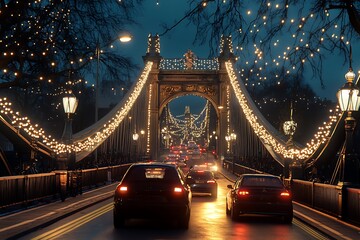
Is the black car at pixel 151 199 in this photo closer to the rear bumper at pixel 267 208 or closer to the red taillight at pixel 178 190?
the red taillight at pixel 178 190

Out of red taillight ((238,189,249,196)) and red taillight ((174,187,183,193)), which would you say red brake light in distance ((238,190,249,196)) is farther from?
red taillight ((174,187,183,193))

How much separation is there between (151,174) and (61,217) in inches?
130

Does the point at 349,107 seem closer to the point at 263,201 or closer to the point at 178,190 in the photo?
the point at 263,201

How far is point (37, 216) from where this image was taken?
18.1 m

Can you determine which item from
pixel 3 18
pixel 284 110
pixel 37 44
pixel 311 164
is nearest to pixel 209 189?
pixel 311 164

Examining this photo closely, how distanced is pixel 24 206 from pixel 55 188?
4.26m

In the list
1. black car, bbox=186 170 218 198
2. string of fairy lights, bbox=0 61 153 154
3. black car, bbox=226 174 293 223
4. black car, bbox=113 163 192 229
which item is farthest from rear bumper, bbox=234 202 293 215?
black car, bbox=186 170 218 198

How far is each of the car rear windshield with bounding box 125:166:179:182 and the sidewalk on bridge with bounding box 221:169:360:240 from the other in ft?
12.1

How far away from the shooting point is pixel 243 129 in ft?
206

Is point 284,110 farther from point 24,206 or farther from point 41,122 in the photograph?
point 24,206

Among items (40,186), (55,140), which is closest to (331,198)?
(40,186)

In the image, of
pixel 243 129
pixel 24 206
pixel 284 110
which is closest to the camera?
pixel 24 206

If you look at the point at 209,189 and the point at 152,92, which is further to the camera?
the point at 152,92

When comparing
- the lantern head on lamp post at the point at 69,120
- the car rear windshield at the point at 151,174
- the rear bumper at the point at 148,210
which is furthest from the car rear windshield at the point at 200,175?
the rear bumper at the point at 148,210
